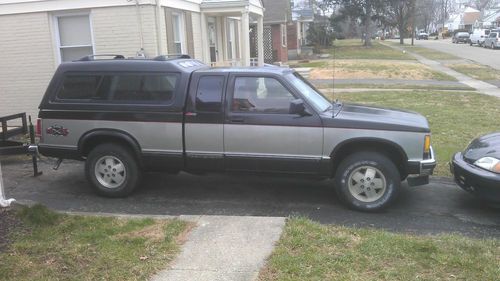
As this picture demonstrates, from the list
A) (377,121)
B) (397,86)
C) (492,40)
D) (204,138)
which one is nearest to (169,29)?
(204,138)

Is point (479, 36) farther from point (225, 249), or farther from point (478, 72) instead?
point (225, 249)

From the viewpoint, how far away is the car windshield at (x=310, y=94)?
616 centimetres

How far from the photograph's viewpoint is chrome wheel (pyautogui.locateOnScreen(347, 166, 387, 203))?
236 inches

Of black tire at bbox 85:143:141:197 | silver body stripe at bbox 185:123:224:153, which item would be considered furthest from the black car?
black tire at bbox 85:143:141:197

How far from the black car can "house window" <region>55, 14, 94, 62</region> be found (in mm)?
8532

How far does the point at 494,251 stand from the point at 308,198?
254cm

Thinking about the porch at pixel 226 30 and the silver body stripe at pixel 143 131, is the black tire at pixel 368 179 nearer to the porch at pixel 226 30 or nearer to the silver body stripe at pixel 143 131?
the silver body stripe at pixel 143 131

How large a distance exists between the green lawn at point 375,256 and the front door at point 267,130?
51.2 inches

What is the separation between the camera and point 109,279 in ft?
13.3


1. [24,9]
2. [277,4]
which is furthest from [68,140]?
[277,4]

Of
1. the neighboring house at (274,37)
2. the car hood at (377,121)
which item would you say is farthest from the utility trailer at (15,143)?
the neighboring house at (274,37)

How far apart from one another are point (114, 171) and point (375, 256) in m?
3.74

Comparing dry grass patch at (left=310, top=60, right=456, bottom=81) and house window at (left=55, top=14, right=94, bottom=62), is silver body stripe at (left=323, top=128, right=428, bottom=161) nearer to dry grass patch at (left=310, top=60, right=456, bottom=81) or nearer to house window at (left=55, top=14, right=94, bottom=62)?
house window at (left=55, top=14, right=94, bottom=62)

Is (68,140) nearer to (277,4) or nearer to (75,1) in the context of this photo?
(75,1)
